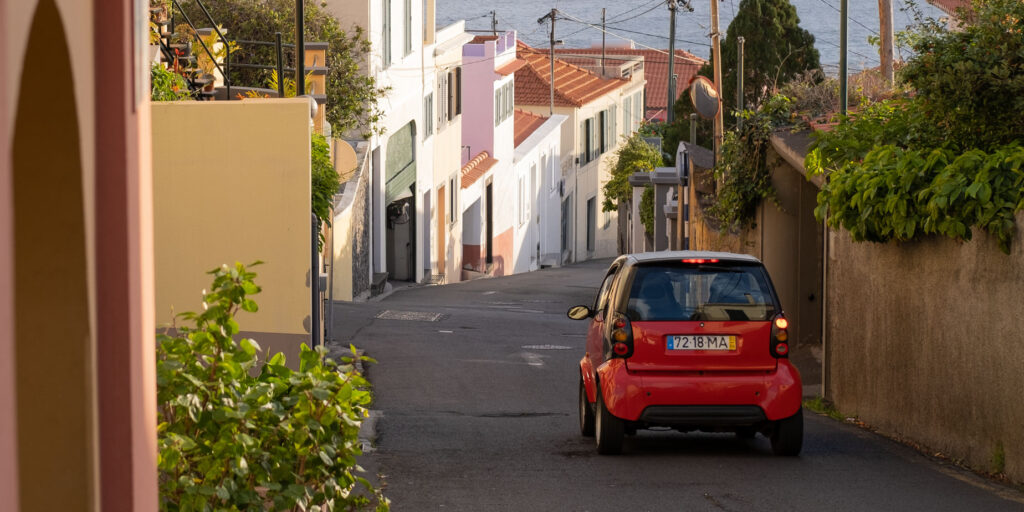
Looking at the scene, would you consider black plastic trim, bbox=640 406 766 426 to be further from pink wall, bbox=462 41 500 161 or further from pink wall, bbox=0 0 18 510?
pink wall, bbox=462 41 500 161

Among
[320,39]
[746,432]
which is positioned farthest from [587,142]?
[746,432]

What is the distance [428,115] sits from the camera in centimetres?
4125

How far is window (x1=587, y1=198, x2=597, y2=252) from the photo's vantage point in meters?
67.9

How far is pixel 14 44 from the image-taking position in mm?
3051

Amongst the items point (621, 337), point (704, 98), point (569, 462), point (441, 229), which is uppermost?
point (704, 98)

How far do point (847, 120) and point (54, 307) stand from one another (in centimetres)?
1188

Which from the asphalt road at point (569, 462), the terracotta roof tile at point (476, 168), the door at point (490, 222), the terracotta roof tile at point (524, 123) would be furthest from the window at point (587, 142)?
the asphalt road at point (569, 462)

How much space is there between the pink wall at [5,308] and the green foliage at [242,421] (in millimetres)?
2510

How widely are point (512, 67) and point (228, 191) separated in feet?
168

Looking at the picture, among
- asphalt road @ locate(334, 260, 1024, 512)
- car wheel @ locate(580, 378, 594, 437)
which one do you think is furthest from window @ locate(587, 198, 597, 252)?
→ car wheel @ locate(580, 378, 594, 437)

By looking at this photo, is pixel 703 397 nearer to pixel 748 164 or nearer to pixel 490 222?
pixel 748 164

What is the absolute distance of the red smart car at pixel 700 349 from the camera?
10.5 m

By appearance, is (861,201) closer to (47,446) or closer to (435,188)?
(47,446)

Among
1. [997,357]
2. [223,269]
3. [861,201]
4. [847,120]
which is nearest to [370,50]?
[847,120]
